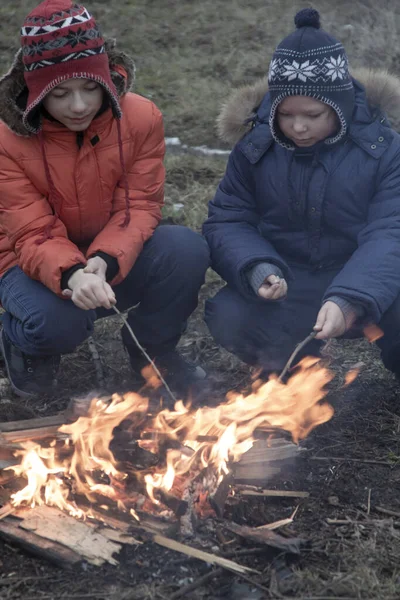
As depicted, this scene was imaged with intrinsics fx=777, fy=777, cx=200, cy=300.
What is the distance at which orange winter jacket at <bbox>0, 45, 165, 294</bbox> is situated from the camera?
3.75 meters

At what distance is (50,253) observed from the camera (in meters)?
3.67

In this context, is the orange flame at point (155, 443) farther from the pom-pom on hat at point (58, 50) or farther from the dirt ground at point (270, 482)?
the pom-pom on hat at point (58, 50)

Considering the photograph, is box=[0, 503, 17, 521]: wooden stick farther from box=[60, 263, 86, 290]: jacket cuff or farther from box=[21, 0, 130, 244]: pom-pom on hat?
box=[21, 0, 130, 244]: pom-pom on hat

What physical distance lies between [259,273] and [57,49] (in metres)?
1.39

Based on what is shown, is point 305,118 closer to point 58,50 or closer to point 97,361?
point 58,50

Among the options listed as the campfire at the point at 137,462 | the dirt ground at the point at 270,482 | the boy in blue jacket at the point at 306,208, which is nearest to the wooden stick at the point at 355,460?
the dirt ground at the point at 270,482

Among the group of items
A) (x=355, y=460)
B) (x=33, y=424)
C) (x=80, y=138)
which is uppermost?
(x=80, y=138)

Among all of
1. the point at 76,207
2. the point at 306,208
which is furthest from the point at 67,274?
the point at 306,208

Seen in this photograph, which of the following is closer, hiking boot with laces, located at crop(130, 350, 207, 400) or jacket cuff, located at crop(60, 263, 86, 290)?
jacket cuff, located at crop(60, 263, 86, 290)

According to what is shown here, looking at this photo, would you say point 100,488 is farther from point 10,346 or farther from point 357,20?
point 357,20

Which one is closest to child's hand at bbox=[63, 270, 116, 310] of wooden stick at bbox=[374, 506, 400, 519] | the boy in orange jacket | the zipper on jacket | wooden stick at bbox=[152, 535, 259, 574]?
the boy in orange jacket

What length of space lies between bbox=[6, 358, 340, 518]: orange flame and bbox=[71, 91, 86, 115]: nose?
1.31 meters

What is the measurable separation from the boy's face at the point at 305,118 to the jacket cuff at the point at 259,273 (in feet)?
2.05

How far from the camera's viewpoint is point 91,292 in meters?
3.53
